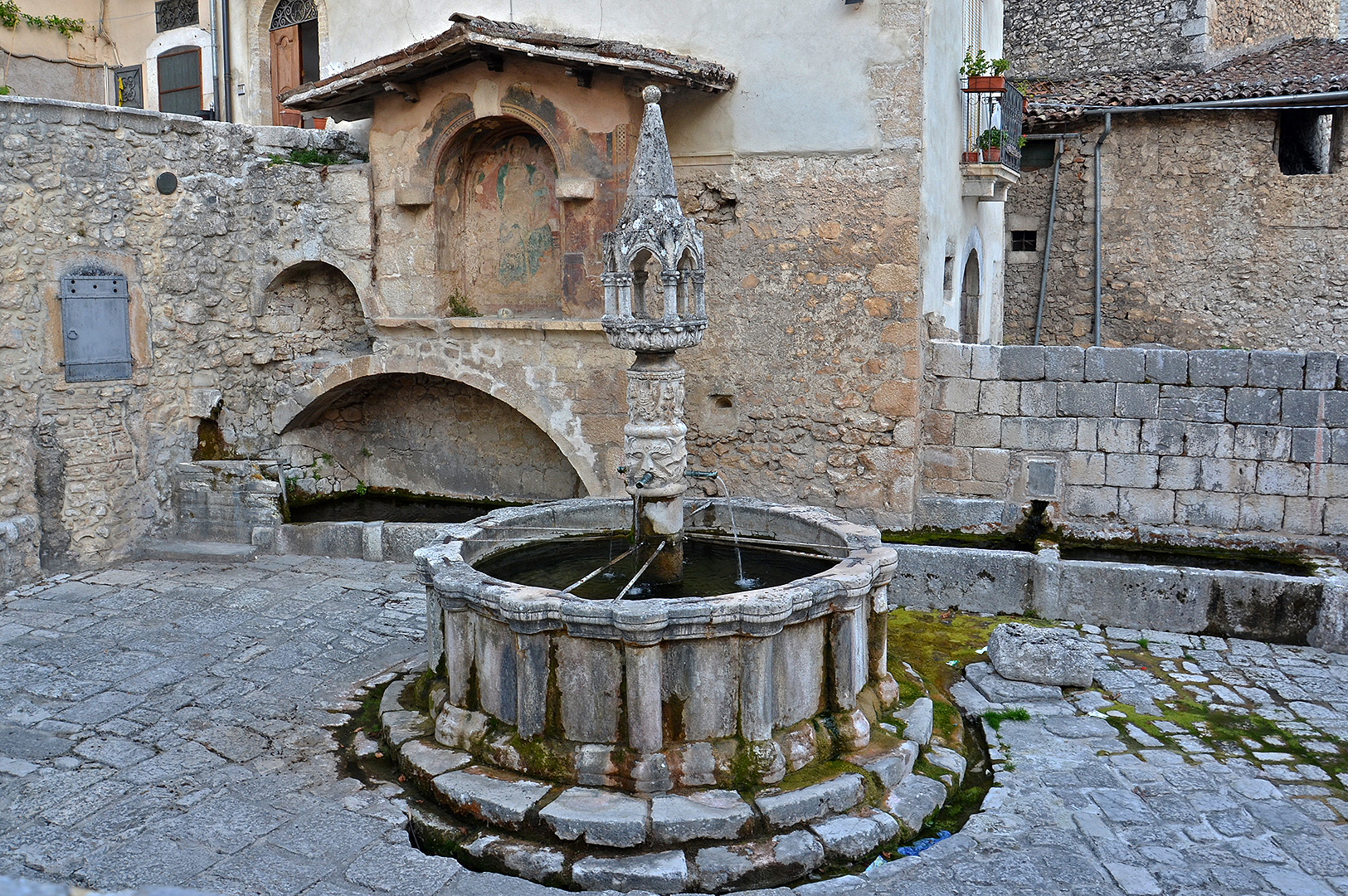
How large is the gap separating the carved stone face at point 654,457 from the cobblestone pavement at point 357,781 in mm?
2064

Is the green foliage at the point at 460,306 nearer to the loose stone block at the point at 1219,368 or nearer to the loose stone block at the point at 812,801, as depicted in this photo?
the loose stone block at the point at 1219,368

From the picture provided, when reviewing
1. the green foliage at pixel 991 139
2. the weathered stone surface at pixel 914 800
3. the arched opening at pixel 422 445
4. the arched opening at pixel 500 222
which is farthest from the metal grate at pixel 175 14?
the weathered stone surface at pixel 914 800

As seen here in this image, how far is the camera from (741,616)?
15.8ft

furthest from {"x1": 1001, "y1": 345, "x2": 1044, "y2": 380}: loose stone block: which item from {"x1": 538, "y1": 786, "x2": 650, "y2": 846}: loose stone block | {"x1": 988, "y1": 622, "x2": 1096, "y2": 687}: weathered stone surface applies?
{"x1": 538, "y1": 786, "x2": 650, "y2": 846}: loose stone block

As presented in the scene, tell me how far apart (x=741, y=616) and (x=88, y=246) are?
6.89 m

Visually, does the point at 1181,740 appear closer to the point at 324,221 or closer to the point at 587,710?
the point at 587,710

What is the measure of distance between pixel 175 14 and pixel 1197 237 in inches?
485

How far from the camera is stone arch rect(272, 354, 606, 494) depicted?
9422 millimetres

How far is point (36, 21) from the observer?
1272 centimetres

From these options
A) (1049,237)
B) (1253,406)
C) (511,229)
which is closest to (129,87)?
(511,229)

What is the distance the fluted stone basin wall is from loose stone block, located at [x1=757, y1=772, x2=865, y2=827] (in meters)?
0.16

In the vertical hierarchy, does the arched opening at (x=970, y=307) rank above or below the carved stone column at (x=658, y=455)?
above

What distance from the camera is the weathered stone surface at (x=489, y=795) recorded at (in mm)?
4645

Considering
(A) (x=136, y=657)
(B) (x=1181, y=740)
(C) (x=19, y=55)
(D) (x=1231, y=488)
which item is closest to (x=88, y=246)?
(A) (x=136, y=657)
